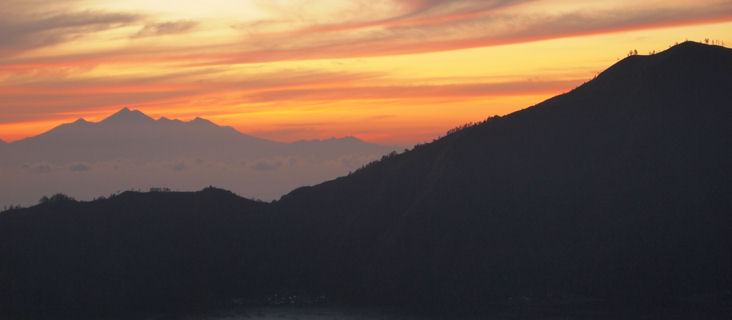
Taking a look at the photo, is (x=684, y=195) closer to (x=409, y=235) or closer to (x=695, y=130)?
(x=695, y=130)

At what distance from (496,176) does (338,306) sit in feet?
67.1

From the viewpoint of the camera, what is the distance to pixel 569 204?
77.9 meters

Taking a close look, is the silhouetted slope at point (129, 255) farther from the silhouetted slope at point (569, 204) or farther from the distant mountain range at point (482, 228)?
the silhouetted slope at point (569, 204)

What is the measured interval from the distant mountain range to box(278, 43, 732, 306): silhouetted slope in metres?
0.15

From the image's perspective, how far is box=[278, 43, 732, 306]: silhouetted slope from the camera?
238ft

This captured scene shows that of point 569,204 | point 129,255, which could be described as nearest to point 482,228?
point 569,204

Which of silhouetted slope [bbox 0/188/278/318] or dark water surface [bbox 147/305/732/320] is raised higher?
silhouetted slope [bbox 0/188/278/318]

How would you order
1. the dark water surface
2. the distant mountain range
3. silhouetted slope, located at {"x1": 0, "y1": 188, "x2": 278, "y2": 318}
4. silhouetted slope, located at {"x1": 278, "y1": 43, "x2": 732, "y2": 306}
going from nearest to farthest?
1. the dark water surface
2. silhouetted slope, located at {"x1": 278, "y1": 43, "x2": 732, "y2": 306}
3. the distant mountain range
4. silhouetted slope, located at {"x1": 0, "y1": 188, "x2": 278, "y2": 318}

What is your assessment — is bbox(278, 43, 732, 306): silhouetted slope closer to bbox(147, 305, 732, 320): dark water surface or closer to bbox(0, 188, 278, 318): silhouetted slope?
bbox(147, 305, 732, 320): dark water surface

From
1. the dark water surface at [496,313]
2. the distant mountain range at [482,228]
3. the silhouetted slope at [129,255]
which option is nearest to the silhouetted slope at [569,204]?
the distant mountain range at [482,228]

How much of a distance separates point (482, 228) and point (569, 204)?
832 centimetres

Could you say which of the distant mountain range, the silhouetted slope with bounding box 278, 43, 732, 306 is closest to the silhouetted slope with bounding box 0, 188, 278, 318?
the distant mountain range

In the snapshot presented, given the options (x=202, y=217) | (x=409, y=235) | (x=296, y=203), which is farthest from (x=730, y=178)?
(x=202, y=217)

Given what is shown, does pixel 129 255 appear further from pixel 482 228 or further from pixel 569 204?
pixel 569 204
